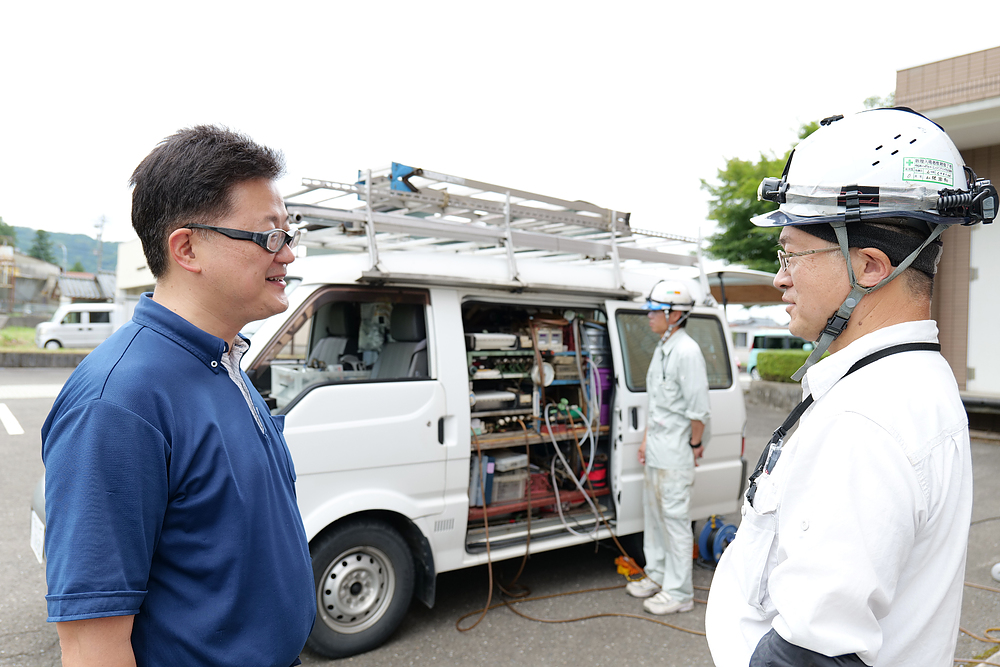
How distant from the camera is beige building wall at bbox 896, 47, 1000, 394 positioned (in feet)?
32.9

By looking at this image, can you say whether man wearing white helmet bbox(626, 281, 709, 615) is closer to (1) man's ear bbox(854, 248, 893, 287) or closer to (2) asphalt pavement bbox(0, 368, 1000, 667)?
(2) asphalt pavement bbox(0, 368, 1000, 667)

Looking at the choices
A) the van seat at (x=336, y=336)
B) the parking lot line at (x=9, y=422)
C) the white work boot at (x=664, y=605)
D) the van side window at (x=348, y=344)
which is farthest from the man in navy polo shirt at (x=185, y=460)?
the parking lot line at (x=9, y=422)

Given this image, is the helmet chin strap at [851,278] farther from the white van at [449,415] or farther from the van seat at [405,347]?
the van seat at [405,347]

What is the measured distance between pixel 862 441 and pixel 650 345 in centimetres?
421

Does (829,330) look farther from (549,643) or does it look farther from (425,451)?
(549,643)

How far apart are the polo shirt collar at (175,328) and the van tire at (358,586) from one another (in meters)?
2.43

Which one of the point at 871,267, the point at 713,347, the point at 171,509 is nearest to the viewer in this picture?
the point at 171,509

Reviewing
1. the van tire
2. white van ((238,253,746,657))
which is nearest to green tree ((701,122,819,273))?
white van ((238,253,746,657))

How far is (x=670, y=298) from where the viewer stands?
15.5 feet

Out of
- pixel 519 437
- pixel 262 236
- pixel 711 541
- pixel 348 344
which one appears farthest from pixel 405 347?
pixel 711 541

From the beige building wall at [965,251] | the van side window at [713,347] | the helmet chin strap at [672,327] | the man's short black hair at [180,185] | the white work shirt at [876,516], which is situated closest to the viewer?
the white work shirt at [876,516]

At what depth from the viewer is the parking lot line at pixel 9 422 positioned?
937cm

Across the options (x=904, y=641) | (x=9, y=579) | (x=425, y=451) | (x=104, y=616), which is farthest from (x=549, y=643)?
(x=9, y=579)

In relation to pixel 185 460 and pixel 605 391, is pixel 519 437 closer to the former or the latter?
pixel 605 391
